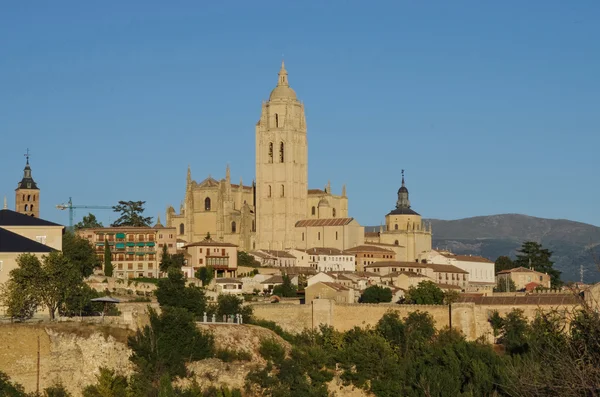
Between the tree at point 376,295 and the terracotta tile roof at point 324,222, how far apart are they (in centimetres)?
3256

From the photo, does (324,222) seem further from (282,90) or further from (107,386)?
(107,386)

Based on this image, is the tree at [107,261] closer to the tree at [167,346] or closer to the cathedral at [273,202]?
the cathedral at [273,202]

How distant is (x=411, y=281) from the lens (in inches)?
3455

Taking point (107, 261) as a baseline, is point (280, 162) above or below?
above

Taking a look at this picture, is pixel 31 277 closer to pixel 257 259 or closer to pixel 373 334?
pixel 373 334

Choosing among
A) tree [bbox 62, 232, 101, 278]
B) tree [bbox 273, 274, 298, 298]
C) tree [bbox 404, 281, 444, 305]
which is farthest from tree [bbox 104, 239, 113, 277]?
tree [bbox 404, 281, 444, 305]

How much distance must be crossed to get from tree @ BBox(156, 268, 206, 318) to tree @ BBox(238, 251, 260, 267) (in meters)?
34.7

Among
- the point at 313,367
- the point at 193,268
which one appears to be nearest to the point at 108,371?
the point at 313,367

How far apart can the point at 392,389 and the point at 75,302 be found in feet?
44.3

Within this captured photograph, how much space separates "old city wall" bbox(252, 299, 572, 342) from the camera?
58375 millimetres

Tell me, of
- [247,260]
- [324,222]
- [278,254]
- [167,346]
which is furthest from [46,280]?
[324,222]

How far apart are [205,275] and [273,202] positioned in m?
30.7

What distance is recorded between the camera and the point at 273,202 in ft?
371

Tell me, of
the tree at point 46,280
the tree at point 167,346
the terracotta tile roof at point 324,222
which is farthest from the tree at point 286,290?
the tree at point 167,346
